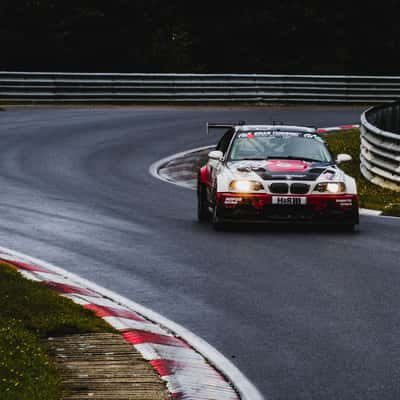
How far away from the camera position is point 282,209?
1667 centimetres

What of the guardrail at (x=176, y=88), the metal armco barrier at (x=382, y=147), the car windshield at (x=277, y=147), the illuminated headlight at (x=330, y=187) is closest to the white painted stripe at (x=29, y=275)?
the illuminated headlight at (x=330, y=187)

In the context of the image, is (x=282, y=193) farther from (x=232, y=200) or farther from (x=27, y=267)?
(x=27, y=267)

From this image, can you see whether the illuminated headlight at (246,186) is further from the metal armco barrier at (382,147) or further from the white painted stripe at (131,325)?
the metal armco barrier at (382,147)

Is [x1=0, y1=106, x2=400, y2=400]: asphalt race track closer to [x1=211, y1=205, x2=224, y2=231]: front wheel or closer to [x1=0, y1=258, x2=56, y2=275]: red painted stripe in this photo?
[x1=211, y1=205, x2=224, y2=231]: front wheel

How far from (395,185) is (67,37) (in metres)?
30.2

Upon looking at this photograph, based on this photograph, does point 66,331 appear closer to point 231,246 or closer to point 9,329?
point 9,329

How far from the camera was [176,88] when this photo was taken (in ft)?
143

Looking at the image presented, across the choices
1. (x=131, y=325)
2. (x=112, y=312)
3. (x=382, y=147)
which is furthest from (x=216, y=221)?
(x=382, y=147)

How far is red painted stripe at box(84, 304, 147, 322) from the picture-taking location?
1048cm

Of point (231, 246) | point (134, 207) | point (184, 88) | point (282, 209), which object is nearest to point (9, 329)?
point (231, 246)

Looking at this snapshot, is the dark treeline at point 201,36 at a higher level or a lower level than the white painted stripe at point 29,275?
lower

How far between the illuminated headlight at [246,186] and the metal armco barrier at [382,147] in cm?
689

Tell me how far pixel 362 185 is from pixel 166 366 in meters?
16.1

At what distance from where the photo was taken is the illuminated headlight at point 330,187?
54.9ft
